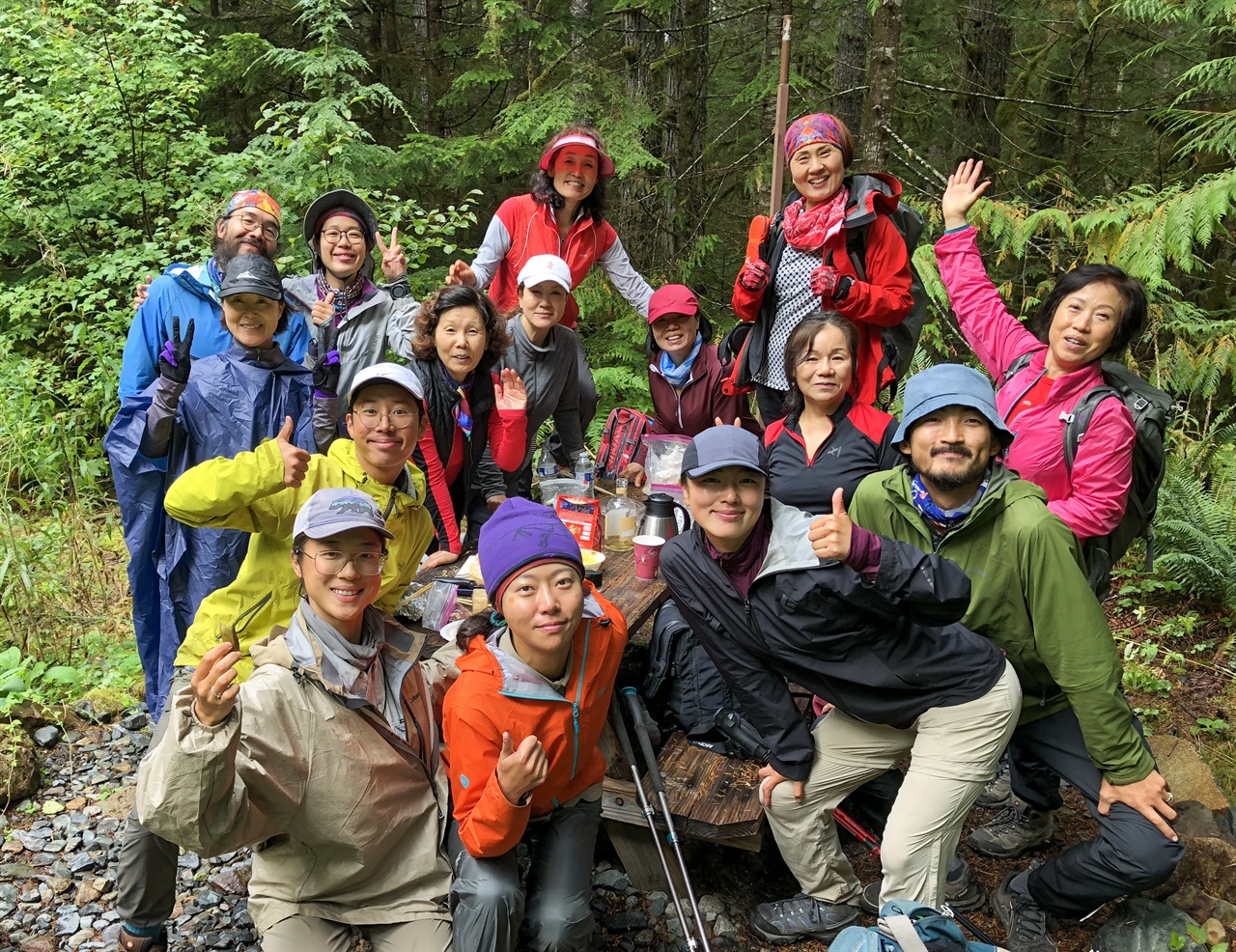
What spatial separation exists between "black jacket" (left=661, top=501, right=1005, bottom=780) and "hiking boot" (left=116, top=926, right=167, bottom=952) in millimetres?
2259

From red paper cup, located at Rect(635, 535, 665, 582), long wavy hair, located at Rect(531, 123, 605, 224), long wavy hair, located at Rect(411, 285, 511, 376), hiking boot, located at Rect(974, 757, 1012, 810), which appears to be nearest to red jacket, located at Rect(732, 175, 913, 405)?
long wavy hair, located at Rect(531, 123, 605, 224)

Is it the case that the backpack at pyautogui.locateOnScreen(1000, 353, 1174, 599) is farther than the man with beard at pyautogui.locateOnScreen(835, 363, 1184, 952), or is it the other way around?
the backpack at pyautogui.locateOnScreen(1000, 353, 1174, 599)

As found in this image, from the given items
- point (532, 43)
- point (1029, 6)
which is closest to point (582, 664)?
point (532, 43)

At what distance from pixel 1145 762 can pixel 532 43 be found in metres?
9.64

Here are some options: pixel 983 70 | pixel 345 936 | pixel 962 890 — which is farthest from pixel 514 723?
pixel 983 70

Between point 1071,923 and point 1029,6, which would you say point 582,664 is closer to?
point 1071,923

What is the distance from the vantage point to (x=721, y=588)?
10.2 ft

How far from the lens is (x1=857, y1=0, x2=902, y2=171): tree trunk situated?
6.64 metres

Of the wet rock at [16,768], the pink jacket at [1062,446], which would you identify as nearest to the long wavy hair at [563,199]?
the pink jacket at [1062,446]

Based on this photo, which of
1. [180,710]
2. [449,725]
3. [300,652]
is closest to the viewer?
[180,710]

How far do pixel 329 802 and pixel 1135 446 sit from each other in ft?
11.3

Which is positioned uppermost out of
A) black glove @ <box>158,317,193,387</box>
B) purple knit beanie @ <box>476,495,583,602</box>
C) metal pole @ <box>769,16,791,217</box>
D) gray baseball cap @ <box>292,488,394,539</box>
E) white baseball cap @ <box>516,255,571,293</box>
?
metal pole @ <box>769,16,791,217</box>

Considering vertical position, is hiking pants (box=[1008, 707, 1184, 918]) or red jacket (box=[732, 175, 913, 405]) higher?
red jacket (box=[732, 175, 913, 405])

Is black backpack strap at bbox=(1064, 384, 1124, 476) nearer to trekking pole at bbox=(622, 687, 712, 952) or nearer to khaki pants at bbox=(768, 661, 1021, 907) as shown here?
khaki pants at bbox=(768, 661, 1021, 907)
